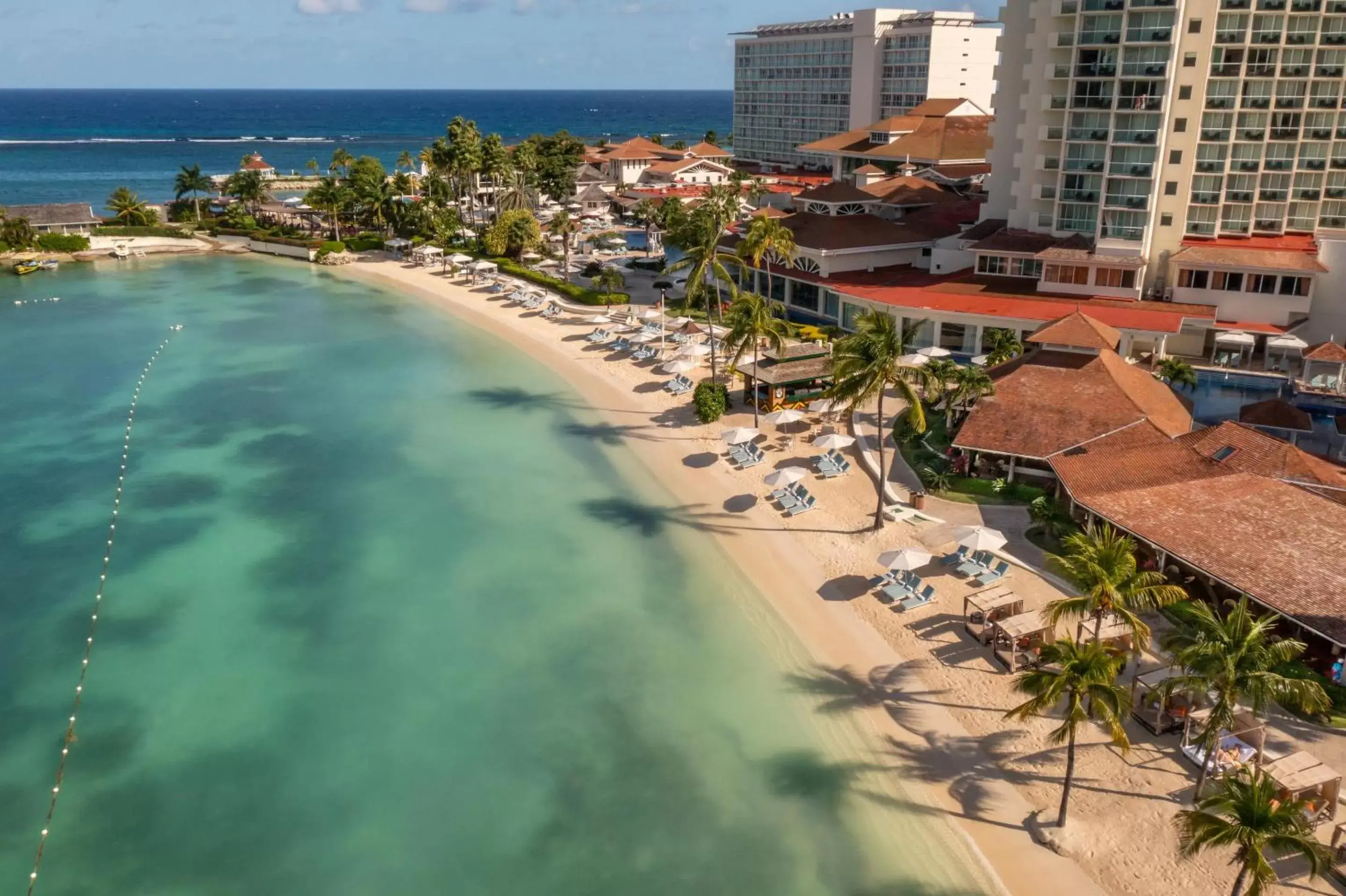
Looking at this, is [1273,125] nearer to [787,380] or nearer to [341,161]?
[787,380]

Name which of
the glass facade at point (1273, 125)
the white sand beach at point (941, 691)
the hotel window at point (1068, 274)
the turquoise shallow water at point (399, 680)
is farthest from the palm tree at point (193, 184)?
the glass facade at point (1273, 125)

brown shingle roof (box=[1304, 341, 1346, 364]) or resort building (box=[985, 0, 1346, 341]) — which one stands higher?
resort building (box=[985, 0, 1346, 341])

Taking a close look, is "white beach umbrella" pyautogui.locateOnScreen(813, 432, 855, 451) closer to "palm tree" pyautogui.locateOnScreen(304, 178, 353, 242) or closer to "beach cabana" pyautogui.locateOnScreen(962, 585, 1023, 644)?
"beach cabana" pyautogui.locateOnScreen(962, 585, 1023, 644)

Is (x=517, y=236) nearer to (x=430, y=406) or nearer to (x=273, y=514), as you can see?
(x=430, y=406)

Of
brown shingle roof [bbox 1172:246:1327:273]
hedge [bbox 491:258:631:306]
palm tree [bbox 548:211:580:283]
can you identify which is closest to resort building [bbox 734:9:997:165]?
palm tree [bbox 548:211:580:283]

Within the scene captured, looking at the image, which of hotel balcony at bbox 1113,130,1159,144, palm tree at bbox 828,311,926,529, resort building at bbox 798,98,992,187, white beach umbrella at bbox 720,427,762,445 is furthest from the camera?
resort building at bbox 798,98,992,187

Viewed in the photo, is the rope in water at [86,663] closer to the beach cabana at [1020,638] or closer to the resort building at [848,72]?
the beach cabana at [1020,638]

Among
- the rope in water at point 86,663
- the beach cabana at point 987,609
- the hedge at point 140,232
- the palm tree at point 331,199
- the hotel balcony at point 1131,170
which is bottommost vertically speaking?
the rope in water at point 86,663
